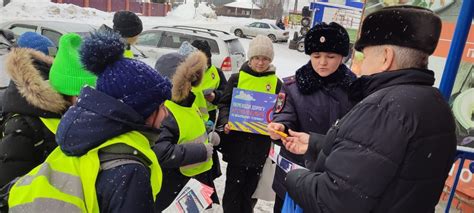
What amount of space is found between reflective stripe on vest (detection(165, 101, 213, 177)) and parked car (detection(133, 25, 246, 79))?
7012 millimetres

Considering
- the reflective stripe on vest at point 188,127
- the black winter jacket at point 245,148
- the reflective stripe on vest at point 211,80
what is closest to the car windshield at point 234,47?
the reflective stripe on vest at point 211,80

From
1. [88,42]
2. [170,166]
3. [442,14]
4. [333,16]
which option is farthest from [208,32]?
[88,42]

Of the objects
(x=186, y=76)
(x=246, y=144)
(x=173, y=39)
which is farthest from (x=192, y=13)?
(x=186, y=76)

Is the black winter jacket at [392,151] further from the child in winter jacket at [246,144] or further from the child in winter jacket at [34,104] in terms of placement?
the child in winter jacket at [246,144]

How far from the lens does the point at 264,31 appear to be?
30266 millimetres

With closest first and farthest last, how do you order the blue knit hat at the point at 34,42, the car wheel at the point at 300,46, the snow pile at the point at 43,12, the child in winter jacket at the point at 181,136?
the child in winter jacket at the point at 181,136
the blue knit hat at the point at 34,42
the car wheel at the point at 300,46
the snow pile at the point at 43,12

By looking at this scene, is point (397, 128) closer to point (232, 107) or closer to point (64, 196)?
point (64, 196)

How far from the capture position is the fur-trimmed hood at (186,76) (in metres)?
2.62

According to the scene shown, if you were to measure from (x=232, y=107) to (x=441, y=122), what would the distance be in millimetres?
2174

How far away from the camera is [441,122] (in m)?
1.41

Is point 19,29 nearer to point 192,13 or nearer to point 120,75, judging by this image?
point 120,75

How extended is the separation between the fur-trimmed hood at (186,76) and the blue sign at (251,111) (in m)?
0.62

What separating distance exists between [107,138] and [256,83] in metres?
2.34

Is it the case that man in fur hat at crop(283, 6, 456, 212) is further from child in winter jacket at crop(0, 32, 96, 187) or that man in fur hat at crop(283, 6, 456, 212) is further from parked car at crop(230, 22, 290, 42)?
parked car at crop(230, 22, 290, 42)
